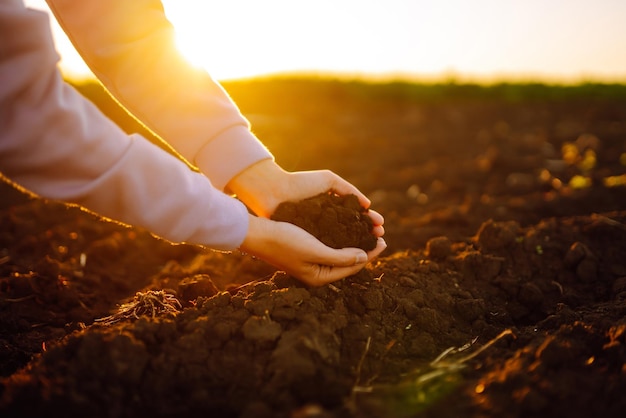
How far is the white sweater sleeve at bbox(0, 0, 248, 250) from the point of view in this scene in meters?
1.70

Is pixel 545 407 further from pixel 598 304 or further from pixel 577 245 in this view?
pixel 577 245

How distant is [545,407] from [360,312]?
88 cm

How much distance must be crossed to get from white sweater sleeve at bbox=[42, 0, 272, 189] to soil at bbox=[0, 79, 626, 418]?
58 cm

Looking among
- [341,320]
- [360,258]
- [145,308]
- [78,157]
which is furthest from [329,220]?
[78,157]

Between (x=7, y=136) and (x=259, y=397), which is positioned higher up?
(x=7, y=136)

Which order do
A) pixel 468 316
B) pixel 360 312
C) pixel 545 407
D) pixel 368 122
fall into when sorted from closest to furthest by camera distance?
pixel 545 407
pixel 360 312
pixel 468 316
pixel 368 122

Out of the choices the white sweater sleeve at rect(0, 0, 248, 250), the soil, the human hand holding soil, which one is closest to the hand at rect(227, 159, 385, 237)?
the human hand holding soil

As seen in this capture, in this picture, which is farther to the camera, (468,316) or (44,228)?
(44,228)

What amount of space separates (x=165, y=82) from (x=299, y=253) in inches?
41.2

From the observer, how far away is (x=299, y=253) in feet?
7.48

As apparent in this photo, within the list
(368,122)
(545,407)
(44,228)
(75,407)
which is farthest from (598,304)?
(368,122)

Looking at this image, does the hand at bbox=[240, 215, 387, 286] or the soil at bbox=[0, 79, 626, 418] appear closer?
the soil at bbox=[0, 79, 626, 418]

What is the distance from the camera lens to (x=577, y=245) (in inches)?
131

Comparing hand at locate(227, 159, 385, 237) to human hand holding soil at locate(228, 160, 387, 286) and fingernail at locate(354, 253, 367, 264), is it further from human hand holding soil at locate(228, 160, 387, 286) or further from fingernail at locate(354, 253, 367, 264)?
fingernail at locate(354, 253, 367, 264)
